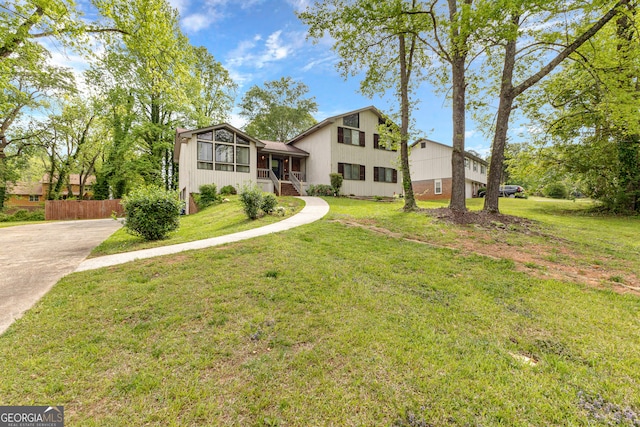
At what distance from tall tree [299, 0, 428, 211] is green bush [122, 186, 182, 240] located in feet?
28.0

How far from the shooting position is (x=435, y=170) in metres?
27.9

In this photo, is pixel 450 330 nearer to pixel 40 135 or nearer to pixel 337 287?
pixel 337 287

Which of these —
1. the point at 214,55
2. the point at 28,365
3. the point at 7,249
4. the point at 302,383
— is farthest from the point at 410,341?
the point at 214,55

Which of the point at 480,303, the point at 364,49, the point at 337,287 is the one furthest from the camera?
the point at 364,49

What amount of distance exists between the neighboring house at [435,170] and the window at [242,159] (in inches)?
629

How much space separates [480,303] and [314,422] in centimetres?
308

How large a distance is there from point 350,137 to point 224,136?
9499 mm

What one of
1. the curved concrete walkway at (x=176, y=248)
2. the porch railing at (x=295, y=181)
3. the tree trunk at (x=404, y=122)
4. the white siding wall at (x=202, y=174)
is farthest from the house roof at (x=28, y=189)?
the tree trunk at (x=404, y=122)

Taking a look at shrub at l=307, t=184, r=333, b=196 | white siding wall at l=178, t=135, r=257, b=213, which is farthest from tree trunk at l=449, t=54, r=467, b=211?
white siding wall at l=178, t=135, r=257, b=213

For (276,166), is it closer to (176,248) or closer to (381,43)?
(381,43)

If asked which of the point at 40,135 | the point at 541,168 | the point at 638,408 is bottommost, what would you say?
the point at 638,408

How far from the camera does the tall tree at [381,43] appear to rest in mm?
9602

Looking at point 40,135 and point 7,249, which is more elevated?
point 40,135

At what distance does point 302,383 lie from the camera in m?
2.32
